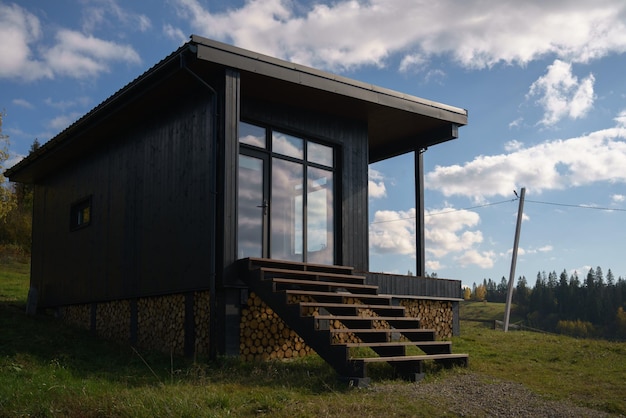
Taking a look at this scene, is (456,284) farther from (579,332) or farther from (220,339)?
(579,332)

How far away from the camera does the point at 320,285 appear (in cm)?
894

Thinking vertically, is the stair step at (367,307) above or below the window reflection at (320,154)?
below

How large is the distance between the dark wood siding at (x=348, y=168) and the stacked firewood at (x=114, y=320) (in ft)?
12.8

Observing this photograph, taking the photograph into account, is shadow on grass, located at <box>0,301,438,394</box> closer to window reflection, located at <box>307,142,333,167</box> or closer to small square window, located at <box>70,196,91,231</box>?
small square window, located at <box>70,196,91,231</box>

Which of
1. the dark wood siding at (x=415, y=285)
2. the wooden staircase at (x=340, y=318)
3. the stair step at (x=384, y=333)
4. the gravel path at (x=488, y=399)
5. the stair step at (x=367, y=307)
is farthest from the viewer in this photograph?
the dark wood siding at (x=415, y=285)

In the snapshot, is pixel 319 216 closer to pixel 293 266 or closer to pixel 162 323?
pixel 293 266

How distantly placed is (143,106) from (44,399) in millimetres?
5463

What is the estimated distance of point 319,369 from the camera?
786cm

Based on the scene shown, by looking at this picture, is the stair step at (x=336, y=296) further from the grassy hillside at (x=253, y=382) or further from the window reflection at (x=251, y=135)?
the window reflection at (x=251, y=135)

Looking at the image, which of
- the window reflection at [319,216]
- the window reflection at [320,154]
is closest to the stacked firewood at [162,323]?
the window reflection at [319,216]

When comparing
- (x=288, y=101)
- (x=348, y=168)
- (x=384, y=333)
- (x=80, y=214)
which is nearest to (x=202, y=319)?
(x=384, y=333)

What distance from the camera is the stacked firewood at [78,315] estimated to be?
42.0 ft

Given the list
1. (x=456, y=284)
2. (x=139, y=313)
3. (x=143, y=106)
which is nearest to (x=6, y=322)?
(x=139, y=313)

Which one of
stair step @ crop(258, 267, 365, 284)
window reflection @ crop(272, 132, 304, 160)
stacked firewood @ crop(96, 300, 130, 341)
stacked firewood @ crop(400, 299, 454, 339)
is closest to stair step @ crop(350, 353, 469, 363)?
stair step @ crop(258, 267, 365, 284)
